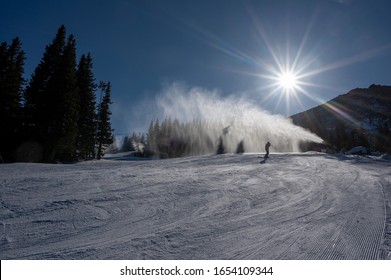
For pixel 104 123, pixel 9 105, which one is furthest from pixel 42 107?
pixel 104 123

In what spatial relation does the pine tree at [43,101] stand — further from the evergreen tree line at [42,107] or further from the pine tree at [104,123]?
the pine tree at [104,123]

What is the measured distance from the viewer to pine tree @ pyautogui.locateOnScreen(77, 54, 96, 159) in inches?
1403

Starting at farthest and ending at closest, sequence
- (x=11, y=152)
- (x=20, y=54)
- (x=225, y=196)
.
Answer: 1. (x=20, y=54)
2. (x=11, y=152)
3. (x=225, y=196)

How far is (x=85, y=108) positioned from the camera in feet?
118

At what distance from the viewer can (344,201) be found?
9.01 meters

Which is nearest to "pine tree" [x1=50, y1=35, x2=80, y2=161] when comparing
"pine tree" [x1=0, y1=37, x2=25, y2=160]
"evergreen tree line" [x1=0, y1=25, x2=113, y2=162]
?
"evergreen tree line" [x1=0, y1=25, x2=113, y2=162]

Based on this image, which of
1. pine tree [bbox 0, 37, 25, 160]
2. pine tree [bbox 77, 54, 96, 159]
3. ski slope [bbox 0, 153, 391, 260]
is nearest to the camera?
ski slope [bbox 0, 153, 391, 260]

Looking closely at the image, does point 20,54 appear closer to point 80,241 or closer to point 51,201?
point 51,201

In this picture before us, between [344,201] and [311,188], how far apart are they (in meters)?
1.85

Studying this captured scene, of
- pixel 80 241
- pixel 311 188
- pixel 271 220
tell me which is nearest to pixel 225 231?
pixel 271 220

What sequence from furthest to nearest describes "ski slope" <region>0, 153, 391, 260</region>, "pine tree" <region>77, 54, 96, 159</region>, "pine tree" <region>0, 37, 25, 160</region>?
"pine tree" <region>77, 54, 96, 159</region>
"pine tree" <region>0, 37, 25, 160</region>
"ski slope" <region>0, 153, 391, 260</region>

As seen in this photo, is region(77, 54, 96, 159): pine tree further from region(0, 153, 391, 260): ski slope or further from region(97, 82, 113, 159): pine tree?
region(0, 153, 391, 260): ski slope

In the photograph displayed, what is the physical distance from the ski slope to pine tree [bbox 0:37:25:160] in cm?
1783

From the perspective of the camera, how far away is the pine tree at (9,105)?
83.3 ft
